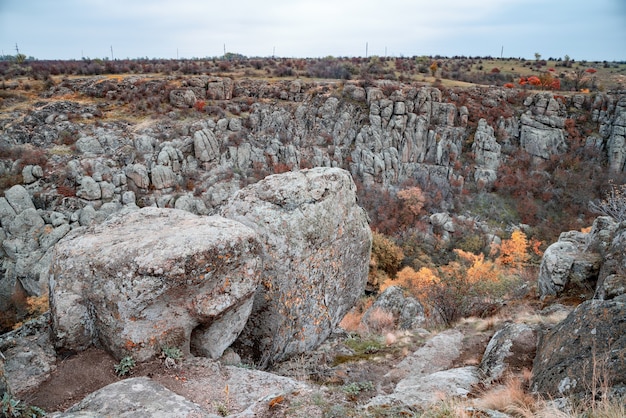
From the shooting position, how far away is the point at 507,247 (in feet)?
98.8

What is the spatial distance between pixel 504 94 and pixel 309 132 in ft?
79.6

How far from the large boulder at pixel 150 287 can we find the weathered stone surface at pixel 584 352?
4.21 m

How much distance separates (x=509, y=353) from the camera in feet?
18.1

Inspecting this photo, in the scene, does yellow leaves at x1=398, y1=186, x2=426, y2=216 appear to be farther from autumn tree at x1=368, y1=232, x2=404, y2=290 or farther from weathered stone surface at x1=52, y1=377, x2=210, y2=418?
weathered stone surface at x1=52, y1=377, x2=210, y2=418

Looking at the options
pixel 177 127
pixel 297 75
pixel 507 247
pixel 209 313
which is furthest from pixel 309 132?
pixel 209 313

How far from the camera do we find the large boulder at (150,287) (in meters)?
5.07

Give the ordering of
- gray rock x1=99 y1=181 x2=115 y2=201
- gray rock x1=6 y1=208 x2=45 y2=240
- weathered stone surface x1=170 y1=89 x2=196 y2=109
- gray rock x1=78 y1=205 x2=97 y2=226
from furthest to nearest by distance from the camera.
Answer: weathered stone surface x1=170 y1=89 x2=196 y2=109
gray rock x1=99 y1=181 x2=115 y2=201
gray rock x1=78 y1=205 x2=97 y2=226
gray rock x1=6 y1=208 x2=45 y2=240

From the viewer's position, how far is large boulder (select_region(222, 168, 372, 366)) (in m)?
7.09

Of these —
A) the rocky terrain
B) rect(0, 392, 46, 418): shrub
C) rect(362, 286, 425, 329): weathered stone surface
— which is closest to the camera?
rect(0, 392, 46, 418): shrub

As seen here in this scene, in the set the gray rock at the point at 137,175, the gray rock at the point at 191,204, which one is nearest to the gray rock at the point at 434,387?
the gray rock at the point at 191,204

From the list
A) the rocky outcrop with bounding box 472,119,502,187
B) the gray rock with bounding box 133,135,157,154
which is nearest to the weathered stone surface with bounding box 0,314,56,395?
the gray rock with bounding box 133,135,157,154

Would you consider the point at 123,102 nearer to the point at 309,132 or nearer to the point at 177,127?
the point at 177,127

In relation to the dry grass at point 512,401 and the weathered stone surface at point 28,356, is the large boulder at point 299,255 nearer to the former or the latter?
the weathered stone surface at point 28,356

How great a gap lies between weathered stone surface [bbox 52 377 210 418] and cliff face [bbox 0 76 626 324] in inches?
839
